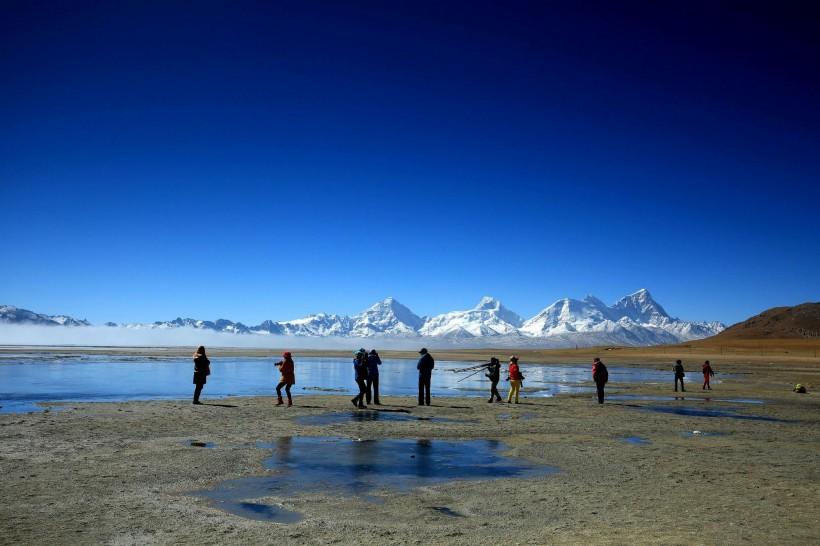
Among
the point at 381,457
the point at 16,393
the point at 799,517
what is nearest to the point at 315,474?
the point at 381,457

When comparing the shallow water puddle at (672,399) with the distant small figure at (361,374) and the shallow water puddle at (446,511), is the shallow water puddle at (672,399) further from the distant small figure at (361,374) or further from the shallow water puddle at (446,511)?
the shallow water puddle at (446,511)

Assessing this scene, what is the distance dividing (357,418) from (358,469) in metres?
8.77

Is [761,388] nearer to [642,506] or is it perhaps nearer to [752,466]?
[752,466]

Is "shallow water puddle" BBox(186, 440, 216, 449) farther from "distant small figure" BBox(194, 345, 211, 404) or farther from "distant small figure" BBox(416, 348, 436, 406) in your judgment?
"distant small figure" BBox(416, 348, 436, 406)

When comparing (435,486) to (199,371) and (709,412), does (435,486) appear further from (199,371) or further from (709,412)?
(709,412)

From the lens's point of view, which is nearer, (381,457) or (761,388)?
(381,457)

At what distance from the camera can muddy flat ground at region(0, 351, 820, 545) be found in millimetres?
8289

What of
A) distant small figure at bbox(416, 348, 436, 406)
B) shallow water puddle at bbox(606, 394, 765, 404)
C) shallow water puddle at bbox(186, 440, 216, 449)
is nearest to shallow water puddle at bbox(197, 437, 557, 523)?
shallow water puddle at bbox(186, 440, 216, 449)

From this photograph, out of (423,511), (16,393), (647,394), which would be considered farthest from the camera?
(647,394)

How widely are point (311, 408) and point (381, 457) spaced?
11.0m

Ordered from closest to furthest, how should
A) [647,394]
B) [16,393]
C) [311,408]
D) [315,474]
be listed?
[315,474] < [311,408] < [16,393] < [647,394]

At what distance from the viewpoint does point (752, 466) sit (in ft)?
43.4

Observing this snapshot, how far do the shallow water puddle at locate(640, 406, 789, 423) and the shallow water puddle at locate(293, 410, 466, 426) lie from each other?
9.77 metres

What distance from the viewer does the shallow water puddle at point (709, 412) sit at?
74.6ft
